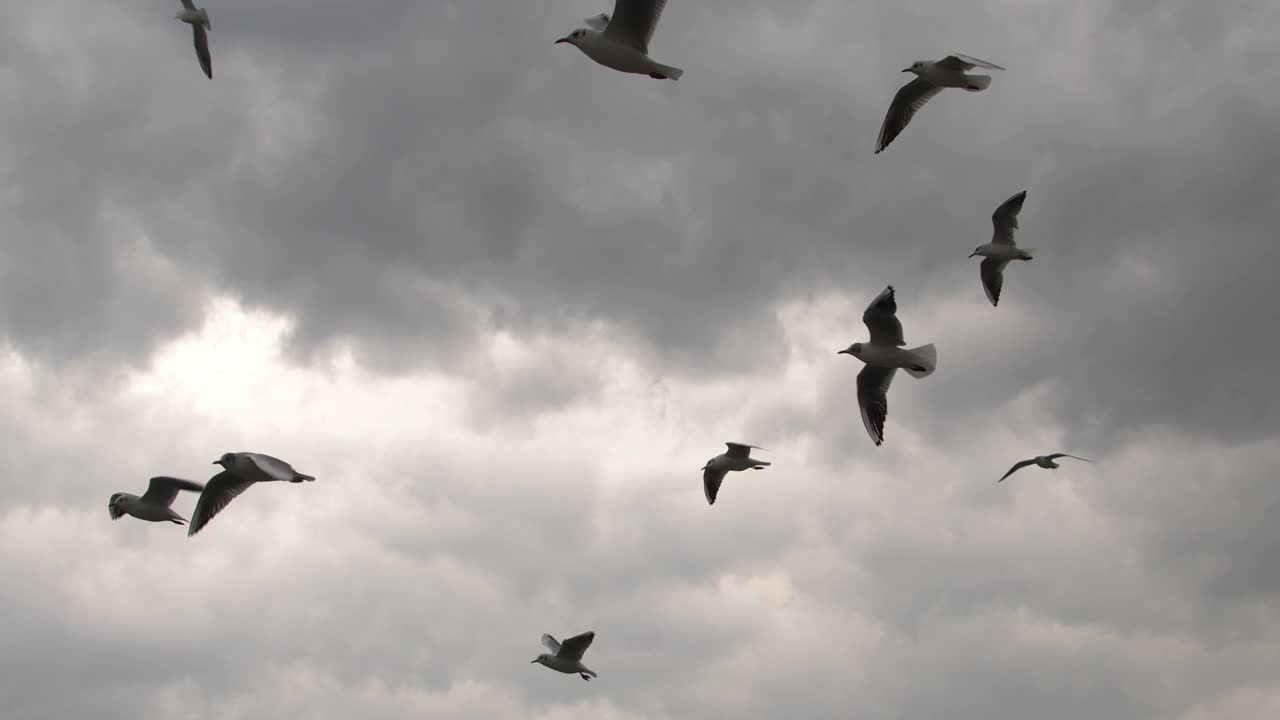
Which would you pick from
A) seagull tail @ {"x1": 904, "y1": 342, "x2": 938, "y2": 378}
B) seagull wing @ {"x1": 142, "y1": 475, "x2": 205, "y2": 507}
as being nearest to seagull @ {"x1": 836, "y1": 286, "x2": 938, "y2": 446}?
seagull tail @ {"x1": 904, "y1": 342, "x2": 938, "y2": 378}

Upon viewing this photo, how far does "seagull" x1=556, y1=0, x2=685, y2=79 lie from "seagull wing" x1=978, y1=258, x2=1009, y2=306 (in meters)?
16.7

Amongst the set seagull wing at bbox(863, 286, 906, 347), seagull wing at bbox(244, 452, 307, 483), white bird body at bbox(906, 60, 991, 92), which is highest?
white bird body at bbox(906, 60, 991, 92)

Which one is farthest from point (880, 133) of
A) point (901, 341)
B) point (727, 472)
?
point (727, 472)

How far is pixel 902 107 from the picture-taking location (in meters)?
33.9

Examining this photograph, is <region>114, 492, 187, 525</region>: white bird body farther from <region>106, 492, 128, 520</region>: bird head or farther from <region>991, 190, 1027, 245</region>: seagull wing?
<region>991, 190, 1027, 245</region>: seagull wing

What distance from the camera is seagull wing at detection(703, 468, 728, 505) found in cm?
4319

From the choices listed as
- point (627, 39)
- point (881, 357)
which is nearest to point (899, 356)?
point (881, 357)

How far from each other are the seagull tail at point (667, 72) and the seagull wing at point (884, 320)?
7482 mm

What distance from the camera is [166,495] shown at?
36844 mm

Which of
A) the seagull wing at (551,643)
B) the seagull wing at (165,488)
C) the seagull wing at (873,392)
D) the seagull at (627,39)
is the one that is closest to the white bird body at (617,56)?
the seagull at (627,39)

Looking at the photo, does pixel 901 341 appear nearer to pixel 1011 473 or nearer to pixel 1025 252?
pixel 1025 252

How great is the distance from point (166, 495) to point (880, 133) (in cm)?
2139

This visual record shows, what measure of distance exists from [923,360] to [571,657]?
18920 millimetres

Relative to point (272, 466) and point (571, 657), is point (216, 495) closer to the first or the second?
point (272, 466)
